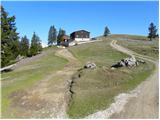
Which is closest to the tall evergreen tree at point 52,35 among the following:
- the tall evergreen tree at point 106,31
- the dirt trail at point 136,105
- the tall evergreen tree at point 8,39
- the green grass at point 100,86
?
the tall evergreen tree at point 106,31

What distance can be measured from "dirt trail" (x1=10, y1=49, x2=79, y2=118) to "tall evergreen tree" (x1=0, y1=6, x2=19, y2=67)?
13.2 meters

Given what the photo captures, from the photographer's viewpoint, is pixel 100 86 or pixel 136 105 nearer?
pixel 136 105

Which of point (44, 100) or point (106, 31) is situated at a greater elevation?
point (106, 31)

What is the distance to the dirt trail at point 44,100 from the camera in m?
27.4

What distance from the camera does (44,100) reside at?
3114cm

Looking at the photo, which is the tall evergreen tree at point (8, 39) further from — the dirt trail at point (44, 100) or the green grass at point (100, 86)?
the green grass at point (100, 86)

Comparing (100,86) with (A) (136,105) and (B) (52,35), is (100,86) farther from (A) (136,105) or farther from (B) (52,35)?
(B) (52,35)

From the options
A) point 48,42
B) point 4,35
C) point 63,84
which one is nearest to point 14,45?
point 4,35

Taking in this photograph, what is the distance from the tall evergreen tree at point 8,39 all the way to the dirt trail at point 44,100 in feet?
43.3

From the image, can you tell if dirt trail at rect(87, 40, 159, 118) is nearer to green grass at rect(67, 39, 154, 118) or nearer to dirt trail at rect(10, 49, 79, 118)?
green grass at rect(67, 39, 154, 118)

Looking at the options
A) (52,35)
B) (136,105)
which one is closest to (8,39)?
(136,105)

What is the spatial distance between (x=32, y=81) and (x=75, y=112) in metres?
15.4

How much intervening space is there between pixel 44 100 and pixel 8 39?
81.6 feet

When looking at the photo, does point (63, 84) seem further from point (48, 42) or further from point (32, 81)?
point (48, 42)
